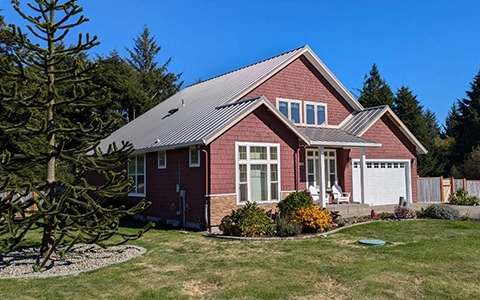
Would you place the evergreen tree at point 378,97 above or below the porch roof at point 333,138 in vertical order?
above

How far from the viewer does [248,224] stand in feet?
41.7

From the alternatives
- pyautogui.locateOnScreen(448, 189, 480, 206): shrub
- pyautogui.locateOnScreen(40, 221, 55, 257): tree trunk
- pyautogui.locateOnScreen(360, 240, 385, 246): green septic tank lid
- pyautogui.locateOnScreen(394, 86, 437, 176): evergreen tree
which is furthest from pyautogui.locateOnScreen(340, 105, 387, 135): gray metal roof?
pyautogui.locateOnScreen(394, 86, 437, 176): evergreen tree

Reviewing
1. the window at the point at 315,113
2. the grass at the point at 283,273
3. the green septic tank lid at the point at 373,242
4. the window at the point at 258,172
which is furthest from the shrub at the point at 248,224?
the window at the point at 315,113

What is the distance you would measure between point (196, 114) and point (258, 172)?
15.3ft

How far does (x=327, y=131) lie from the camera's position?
20.1 meters

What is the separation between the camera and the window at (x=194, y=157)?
14.7m

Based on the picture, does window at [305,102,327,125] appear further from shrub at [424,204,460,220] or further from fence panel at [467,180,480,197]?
fence panel at [467,180,480,197]

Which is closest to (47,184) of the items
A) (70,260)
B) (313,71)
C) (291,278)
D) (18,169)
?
(18,169)

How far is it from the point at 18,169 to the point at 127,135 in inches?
574

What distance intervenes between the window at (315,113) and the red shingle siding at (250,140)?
4.79 meters

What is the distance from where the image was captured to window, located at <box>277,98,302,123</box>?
786 inches

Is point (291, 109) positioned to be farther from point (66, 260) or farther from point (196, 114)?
point (66, 260)

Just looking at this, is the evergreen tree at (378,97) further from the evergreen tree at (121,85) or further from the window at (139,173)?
the window at (139,173)

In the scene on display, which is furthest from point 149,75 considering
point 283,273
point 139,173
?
point 283,273
